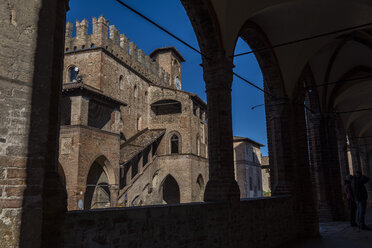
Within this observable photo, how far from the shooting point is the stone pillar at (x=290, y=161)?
8.52 metres

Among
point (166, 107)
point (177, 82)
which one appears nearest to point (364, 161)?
point (166, 107)

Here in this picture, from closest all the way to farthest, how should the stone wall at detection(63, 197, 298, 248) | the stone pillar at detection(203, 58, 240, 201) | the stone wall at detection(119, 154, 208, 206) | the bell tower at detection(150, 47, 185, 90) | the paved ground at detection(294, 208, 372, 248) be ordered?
the stone wall at detection(63, 197, 298, 248)
the stone pillar at detection(203, 58, 240, 201)
the paved ground at detection(294, 208, 372, 248)
the stone wall at detection(119, 154, 208, 206)
the bell tower at detection(150, 47, 185, 90)

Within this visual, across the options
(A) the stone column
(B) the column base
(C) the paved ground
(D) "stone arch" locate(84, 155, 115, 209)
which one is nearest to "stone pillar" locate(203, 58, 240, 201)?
(B) the column base

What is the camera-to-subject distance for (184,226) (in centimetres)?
462

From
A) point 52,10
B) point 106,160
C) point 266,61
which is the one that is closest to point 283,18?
point 266,61

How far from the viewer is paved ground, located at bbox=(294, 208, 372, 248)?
705cm

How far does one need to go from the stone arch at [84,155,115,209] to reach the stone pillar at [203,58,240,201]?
11.9 meters

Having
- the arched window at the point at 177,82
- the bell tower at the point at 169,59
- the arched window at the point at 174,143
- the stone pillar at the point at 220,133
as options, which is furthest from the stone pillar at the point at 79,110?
the arched window at the point at 177,82

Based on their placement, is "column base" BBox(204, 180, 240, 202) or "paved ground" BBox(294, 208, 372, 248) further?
"paved ground" BBox(294, 208, 372, 248)

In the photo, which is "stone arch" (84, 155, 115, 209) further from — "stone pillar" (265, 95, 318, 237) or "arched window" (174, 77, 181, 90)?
"arched window" (174, 77, 181, 90)

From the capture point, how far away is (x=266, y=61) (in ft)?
29.3

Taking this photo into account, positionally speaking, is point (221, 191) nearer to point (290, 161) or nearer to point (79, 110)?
point (290, 161)

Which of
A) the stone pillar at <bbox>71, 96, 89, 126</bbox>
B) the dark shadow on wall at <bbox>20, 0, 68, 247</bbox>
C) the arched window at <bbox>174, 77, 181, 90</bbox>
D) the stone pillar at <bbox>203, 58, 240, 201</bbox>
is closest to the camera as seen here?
the dark shadow on wall at <bbox>20, 0, 68, 247</bbox>

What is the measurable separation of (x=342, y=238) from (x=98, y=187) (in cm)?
1288
